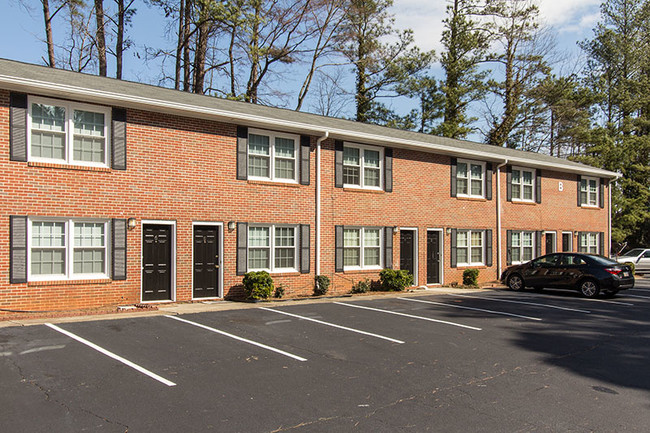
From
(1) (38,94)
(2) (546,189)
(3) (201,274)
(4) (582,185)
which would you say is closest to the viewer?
(1) (38,94)

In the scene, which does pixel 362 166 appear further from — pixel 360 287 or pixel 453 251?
pixel 453 251

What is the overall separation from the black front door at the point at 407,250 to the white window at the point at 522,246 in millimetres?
5738

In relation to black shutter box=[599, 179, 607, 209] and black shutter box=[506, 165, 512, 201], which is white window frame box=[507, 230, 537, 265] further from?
black shutter box=[599, 179, 607, 209]

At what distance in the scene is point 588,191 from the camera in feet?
85.9

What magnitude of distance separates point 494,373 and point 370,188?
36.2 ft

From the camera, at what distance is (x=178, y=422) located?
5285mm

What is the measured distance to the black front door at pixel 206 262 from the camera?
1425 cm

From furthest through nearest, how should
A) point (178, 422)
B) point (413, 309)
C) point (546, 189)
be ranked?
point (546, 189) → point (413, 309) → point (178, 422)

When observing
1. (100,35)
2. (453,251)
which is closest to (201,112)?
(453,251)

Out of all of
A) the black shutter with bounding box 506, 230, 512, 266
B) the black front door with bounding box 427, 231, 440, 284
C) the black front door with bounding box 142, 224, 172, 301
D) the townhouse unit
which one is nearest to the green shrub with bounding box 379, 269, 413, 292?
the townhouse unit

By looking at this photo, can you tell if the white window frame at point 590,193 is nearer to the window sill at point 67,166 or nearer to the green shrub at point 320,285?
the green shrub at point 320,285

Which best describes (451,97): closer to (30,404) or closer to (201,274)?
(201,274)

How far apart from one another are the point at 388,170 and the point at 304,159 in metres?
3.49

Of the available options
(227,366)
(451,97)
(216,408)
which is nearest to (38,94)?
(227,366)
